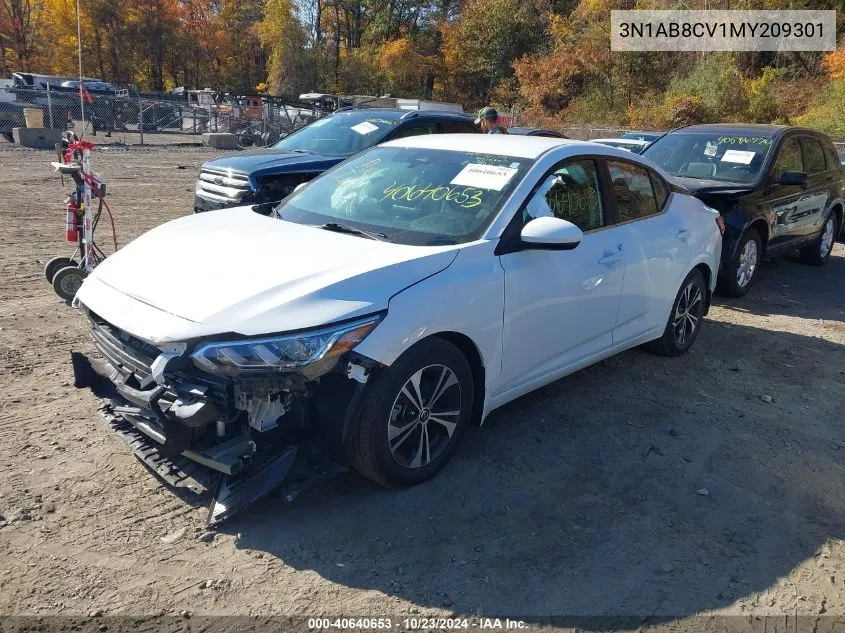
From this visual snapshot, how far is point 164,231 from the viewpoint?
4176mm

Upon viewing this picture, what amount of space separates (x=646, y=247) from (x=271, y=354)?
120 inches

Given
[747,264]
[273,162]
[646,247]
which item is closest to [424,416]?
[646,247]

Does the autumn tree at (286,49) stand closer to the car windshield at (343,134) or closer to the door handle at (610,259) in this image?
the car windshield at (343,134)

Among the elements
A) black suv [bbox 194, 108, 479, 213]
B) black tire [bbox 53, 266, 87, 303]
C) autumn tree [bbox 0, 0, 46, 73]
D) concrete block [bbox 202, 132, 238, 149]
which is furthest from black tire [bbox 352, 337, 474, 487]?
autumn tree [bbox 0, 0, 46, 73]

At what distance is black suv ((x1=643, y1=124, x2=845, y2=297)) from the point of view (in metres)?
7.67

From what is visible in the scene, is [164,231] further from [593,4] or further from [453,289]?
[593,4]

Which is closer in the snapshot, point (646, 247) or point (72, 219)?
point (646, 247)

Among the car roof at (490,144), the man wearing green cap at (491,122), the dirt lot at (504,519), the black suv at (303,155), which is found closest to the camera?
the dirt lot at (504,519)

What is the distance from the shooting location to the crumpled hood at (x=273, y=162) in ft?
27.7

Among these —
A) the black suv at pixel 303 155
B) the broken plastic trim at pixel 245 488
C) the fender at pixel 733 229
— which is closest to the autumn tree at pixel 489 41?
the black suv at pixel 303 155

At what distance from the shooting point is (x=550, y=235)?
3775 mm

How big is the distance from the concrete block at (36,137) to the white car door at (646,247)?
1921cm

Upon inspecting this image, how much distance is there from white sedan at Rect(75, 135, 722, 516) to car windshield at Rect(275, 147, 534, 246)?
0.5 inches

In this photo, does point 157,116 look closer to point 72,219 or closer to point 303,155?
point 303,155
